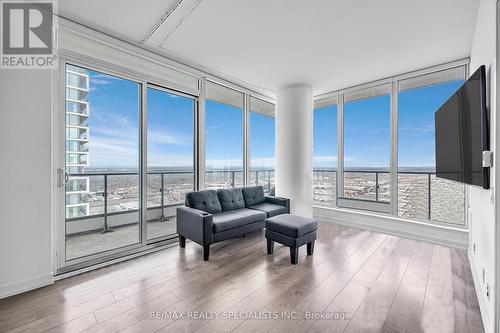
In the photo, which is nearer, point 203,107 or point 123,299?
point 123,299

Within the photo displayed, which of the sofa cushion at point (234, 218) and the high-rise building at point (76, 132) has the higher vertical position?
the high-rise building at point (76, 132)

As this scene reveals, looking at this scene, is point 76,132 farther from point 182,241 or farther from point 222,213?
point 222,213

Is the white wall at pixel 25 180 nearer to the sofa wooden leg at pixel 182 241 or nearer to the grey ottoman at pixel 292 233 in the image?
the sofa wooden leg at pixel 182 241

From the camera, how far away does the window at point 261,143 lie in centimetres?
503

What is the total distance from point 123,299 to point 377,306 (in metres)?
2.29

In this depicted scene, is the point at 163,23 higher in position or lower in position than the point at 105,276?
higher

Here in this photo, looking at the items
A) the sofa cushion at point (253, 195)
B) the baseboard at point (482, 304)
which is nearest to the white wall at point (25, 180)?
the sofa cushion at point (253, 195)

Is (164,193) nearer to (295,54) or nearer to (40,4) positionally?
(40,4)

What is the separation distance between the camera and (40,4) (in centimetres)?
224

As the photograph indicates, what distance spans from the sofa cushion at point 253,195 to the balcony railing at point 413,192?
5.80ft

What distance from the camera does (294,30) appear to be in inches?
104

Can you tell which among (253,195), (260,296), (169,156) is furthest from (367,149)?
(169,156)

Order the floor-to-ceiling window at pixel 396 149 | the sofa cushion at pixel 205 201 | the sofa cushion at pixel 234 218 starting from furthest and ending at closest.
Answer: the floor-to-ceiling window at pixel 396 149 < the sofa cushion at pixel 205 201 < the sofa cushion at pixel 234 218

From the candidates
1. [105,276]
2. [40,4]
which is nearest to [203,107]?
[40,4]
